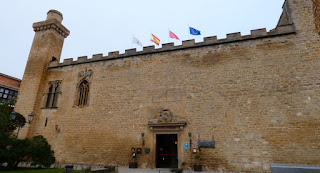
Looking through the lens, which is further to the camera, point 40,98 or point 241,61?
point 40,98

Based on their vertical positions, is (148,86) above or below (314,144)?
above

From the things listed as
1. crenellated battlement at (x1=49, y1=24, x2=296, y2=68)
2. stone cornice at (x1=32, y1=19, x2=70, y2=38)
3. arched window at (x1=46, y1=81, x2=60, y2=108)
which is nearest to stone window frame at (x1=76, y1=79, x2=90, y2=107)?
crenellated battlement at (x1=49, y1=24, x2=296, y2=68)

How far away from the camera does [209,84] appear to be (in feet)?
37.1

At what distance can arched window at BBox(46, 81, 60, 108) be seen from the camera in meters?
14.9

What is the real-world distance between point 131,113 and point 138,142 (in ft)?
5.91

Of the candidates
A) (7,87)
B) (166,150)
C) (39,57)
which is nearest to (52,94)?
(39,57)

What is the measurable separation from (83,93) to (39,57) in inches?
213

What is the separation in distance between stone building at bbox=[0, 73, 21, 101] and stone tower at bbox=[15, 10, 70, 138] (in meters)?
4.66

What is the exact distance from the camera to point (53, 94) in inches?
594

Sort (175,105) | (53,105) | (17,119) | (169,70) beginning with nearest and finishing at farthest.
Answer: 1. (17,119)
2. (175,105)
3. (169,70)
4. (53,105)

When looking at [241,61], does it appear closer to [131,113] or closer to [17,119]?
[131,113]

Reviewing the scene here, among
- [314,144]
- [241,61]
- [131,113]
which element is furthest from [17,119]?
[314,144]

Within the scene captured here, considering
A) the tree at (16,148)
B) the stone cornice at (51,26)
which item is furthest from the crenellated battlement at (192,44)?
the tree at (16,148)

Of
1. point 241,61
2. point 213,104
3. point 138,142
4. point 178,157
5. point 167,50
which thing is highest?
point 167,50
